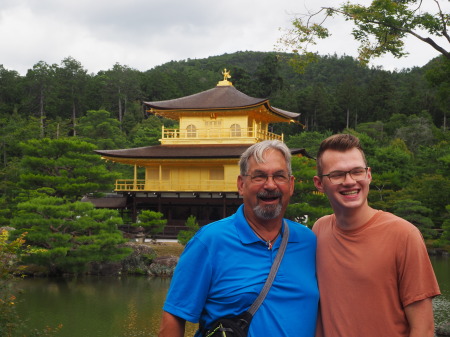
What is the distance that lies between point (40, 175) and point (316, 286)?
56.6 feet

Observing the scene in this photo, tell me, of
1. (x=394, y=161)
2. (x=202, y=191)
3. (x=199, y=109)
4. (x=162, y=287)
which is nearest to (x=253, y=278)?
(x=162, y=287)

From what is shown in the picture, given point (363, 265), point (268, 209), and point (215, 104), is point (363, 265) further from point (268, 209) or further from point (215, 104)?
point (215, 104)

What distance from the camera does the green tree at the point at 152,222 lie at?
19281mm

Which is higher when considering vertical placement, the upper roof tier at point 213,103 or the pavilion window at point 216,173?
the upper roof tier at point 213,103

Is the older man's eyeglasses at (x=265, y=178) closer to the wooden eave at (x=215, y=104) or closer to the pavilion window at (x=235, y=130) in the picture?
the wooden eave at (x=215, y=104)

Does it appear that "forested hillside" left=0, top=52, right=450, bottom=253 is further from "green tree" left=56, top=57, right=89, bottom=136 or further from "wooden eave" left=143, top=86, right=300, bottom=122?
"wooden eave" left=143, top=86, right=300, bottom=122

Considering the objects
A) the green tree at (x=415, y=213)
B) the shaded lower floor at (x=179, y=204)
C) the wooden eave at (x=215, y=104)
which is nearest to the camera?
the green tree at (x=415, y=213)

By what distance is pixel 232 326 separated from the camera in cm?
234

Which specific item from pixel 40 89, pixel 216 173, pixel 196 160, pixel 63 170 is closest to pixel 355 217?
pixel 63 170

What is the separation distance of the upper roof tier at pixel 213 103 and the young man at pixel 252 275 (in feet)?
66.6

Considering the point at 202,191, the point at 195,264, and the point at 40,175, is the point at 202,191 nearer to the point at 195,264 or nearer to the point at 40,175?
the point at 40,175

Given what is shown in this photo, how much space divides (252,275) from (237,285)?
0.26 ft

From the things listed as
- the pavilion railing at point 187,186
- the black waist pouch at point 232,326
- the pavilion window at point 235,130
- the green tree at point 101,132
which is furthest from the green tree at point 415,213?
the black waist pouch at point 232,326

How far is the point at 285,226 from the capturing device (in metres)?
2.58
